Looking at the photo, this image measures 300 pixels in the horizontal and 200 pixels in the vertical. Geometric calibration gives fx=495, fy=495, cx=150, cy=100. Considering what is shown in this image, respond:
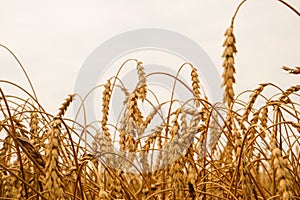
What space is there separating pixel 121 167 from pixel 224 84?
0.44m

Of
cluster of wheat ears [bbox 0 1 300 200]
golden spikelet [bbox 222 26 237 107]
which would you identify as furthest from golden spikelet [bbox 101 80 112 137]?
golden spikelet [bbox 222 26 237 107]

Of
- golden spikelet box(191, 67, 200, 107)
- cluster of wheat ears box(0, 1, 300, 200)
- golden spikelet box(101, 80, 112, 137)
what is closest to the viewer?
cluster of wheat ears box(0, 1, 300, 200)

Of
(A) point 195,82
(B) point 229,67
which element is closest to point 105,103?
(A) point 195,82

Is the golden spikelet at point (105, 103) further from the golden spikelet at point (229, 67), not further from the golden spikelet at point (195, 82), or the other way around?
the golden spikelet at point (229, 67)

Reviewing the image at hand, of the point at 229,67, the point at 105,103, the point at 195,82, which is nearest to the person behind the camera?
the point at 229,67

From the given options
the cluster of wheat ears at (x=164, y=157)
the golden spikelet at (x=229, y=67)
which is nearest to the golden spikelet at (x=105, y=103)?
the cluster of wheat ears at (x=164, y=157)

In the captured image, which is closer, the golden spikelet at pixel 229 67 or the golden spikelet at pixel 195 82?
the golden spikelet at pixel 229 67

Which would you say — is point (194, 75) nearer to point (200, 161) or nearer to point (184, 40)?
point (200, 161)

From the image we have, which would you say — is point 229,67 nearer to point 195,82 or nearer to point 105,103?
point 195,82

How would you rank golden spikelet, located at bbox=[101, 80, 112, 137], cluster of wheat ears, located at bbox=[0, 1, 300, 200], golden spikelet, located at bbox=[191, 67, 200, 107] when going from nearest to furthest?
cluster of wheat ears, located at bbox=[0, 1, 300, 200]
golden spikelet, located at bbox=[191, 67, 200, 107]
golden spikelet, located at bbox=[101, 80, 112, 137]

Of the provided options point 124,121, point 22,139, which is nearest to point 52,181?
point 22,139

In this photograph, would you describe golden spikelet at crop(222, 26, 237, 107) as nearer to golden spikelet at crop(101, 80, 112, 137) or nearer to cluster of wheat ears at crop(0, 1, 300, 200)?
cluster of wheat ears at crop(0, 1, 300, 200)

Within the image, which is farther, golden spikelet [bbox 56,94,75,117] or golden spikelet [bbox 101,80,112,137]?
golden spikelet [bbox 101,80,112,137]

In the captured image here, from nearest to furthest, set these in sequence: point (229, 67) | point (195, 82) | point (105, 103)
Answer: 1. point (229, 67)
2. point (195, 82)
3. point (105, 103)
